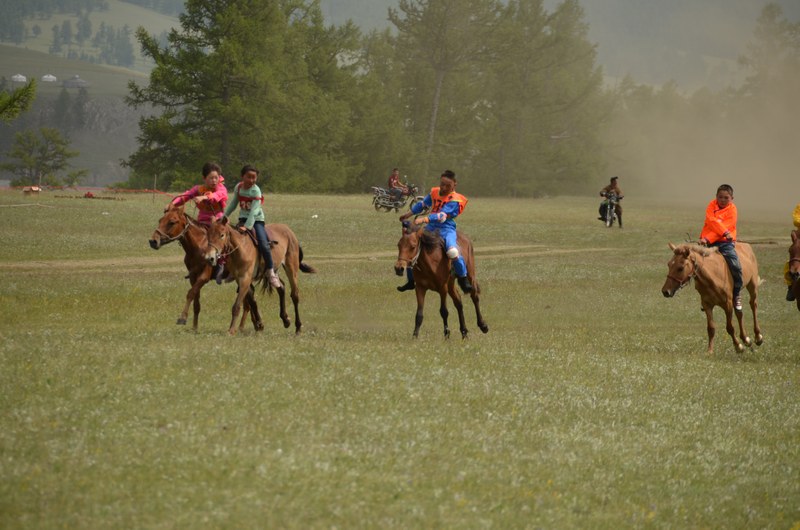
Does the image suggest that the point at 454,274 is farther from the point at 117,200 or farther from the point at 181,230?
the point at 117,200

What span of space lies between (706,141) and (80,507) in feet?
583

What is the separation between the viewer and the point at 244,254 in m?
21.8

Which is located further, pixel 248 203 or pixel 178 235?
pixel 248 203

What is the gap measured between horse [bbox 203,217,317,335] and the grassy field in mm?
1355

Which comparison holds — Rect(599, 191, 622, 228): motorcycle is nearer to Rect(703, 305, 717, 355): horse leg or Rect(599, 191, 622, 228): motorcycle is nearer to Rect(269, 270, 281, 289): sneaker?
Rect(703, 305, 717, 355): horse leg

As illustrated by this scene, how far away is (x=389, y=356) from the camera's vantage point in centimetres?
1855

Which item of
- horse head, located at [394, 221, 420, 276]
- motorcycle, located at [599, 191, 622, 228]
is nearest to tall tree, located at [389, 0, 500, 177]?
motorcycle, located at [599, 191, 622, 228]

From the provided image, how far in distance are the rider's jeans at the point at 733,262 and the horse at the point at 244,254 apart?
28.8 feet

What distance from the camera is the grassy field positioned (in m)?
11.0

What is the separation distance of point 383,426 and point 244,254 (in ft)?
28.7

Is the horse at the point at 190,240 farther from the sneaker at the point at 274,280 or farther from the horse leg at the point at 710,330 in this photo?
the horse leg at the point at 710,330

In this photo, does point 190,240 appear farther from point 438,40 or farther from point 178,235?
point 438,40

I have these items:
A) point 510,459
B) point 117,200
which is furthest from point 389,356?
point 117,200

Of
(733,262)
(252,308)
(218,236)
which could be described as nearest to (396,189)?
(733,262)
